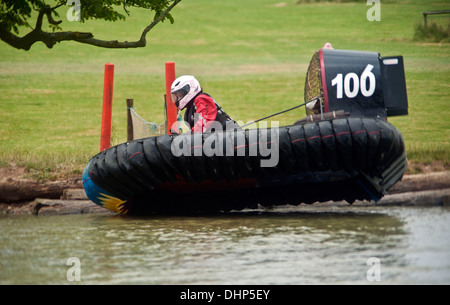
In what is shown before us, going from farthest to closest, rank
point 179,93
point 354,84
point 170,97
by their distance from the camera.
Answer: point 170,97 < point 179,93 < point 354,84

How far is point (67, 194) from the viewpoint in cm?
733

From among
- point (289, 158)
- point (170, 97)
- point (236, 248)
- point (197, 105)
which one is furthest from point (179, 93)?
point (236, 248)

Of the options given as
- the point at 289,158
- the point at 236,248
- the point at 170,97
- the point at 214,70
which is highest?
the point at 214,70

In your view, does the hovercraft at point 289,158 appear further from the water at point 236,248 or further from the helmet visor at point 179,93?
the helmet visor at point 179,93

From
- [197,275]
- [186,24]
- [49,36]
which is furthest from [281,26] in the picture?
[197,275]

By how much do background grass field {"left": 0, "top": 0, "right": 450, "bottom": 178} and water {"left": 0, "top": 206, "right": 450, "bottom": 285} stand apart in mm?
1465

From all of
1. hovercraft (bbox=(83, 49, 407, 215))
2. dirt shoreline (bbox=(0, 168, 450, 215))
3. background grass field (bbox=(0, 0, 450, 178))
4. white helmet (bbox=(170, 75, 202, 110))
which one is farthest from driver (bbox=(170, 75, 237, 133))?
background grass field (bbox=(0, 0, 450, 178))

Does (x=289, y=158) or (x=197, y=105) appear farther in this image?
(x=197, y=105)

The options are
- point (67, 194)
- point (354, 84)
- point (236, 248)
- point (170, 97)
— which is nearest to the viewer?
point (236, 248)

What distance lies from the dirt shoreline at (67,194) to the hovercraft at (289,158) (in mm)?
446

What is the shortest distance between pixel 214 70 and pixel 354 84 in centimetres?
1103

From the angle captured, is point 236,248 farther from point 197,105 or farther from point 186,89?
point 186,89

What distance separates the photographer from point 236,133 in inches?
245

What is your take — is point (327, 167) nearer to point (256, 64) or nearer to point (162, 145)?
point (162, 145)
